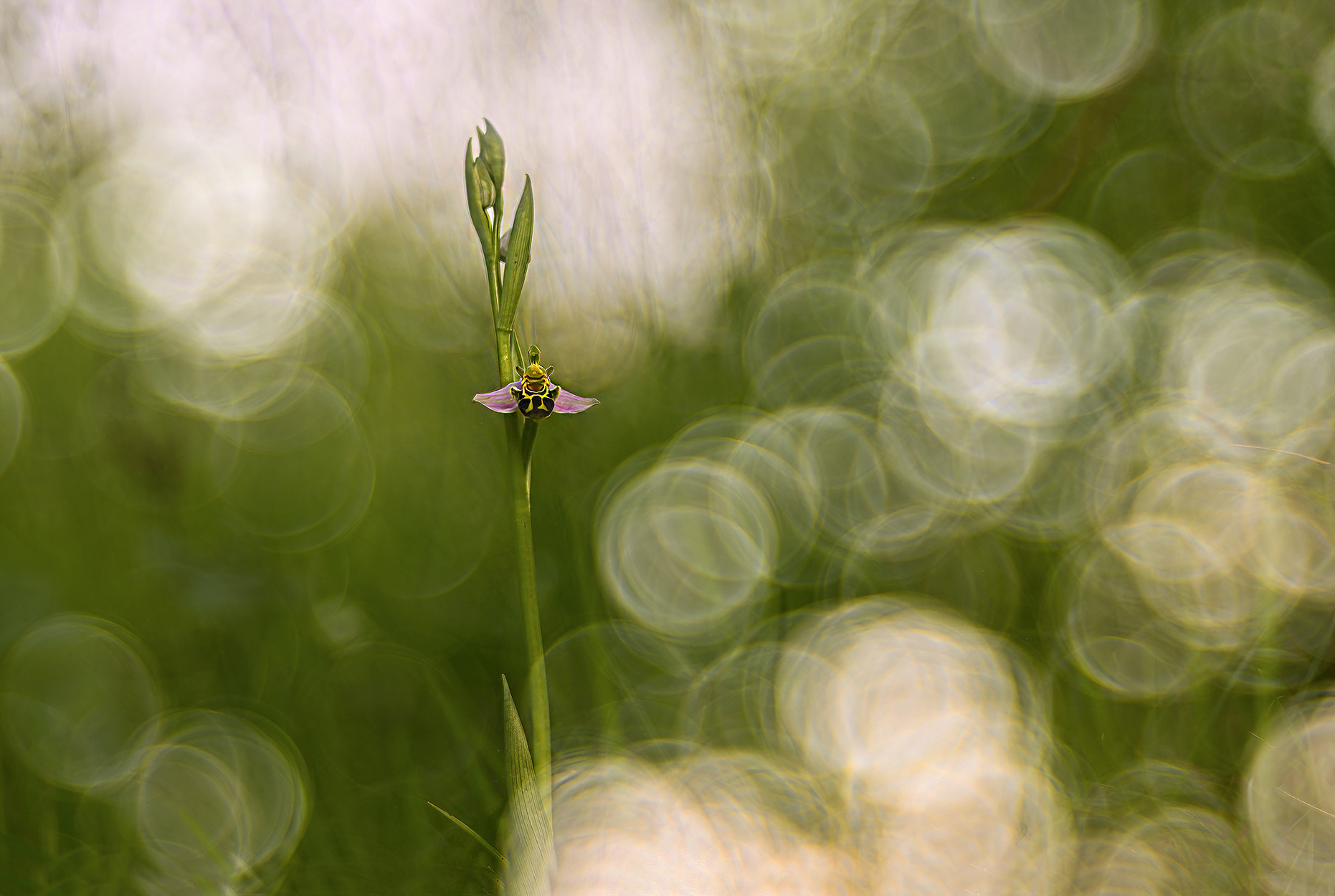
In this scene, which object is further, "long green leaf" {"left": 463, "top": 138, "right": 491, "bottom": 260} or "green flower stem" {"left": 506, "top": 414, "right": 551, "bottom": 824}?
"long green leaf" {"left": 463, "top": 138, "right": 491, "bottom": 260}

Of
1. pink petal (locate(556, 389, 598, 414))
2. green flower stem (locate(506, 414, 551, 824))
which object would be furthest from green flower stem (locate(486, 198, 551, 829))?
pink petal (locate(556, 389, 598, 414))

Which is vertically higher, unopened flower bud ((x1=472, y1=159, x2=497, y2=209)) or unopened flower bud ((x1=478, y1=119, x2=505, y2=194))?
unopened flower bud ((x1=478, y1=119, x2=505, y2=194))

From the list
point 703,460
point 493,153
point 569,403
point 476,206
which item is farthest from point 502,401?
point 703,460

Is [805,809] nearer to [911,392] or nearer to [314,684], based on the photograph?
[314,684]

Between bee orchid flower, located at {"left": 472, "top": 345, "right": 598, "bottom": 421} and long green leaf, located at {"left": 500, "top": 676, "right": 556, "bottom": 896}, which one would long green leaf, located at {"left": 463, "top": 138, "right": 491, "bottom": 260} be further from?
long green leaf, located at {"left": 500, "top": 676, "right": 556, "bottom": 896}

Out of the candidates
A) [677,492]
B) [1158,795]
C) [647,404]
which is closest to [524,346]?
[647,404]

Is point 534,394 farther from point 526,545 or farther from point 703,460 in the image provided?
point 703,460
